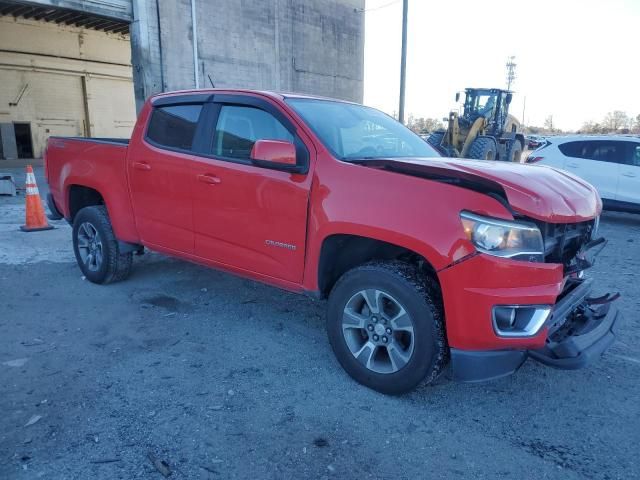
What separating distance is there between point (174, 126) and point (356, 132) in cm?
170

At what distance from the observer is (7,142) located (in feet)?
72.7

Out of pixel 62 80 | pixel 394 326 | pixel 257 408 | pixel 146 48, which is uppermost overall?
pixel 146 48

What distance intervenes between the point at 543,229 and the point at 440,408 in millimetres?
1264

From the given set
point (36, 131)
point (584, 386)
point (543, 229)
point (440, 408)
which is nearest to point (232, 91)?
point (543, 229)

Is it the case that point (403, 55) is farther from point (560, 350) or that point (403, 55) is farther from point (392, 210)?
point (560, 350)

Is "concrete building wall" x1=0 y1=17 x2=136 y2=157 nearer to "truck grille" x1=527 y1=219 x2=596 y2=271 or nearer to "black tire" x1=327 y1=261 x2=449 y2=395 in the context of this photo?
"black tire" x1=327 y1=261 x2=449 y2=395

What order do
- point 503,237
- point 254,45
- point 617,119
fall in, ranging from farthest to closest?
point 617,119 < point 254,45 < point 503,237

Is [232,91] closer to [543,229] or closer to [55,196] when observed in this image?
[543,229]

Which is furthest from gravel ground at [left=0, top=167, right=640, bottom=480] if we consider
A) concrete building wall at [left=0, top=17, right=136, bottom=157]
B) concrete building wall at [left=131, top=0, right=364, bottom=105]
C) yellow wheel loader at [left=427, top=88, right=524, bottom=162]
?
concrete building wall at [left=0, top=17, right=136, bottom=157]

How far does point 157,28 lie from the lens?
16234 mm

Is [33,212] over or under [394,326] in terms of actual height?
under

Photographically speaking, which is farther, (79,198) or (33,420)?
(79,198)

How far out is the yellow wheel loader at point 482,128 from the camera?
608 inches

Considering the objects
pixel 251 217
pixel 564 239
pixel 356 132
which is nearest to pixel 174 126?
pixel 251 217
